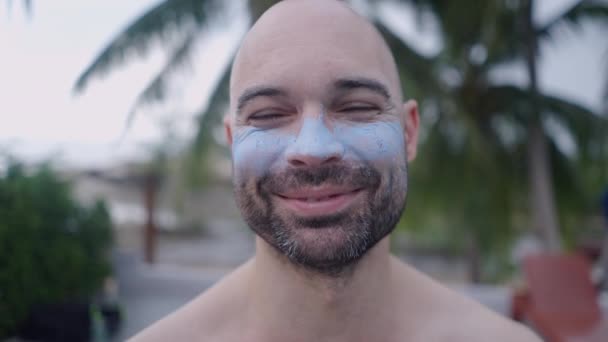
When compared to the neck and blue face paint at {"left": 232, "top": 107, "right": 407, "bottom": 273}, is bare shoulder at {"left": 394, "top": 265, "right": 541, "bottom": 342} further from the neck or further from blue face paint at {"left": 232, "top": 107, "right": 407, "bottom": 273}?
blue face paint at {"left": 232, "top": 107, "right": 407, "bottom": 273}

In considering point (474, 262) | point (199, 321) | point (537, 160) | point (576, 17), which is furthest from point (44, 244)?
point (576, 17)

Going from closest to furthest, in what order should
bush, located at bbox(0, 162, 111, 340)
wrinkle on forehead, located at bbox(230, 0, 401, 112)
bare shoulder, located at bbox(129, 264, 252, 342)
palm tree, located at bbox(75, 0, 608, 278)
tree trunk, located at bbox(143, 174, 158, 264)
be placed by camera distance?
wrinkle on forehead, located at bbox(230, 0, 401, 112) → bare shoulder, located at bbox(129, 264, 252, 342) → bush, located at bbox(0, 162, 111, 340) → palm tree, located at bbox(75, 0, 608, 278) → tree trunk, located at bbox(143, 174, 158, 264)

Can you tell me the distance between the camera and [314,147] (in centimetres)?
130

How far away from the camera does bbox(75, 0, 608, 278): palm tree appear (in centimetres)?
638

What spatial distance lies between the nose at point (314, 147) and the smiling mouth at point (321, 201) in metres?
0.07

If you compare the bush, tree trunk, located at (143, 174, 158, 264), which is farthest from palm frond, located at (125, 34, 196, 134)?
tree trunk, located at (143, 174, 158, 264)

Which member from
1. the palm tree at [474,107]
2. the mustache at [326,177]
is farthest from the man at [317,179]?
the palm tree at [474,107]

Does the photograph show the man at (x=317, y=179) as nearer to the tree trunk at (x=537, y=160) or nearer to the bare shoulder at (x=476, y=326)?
the bare shoulder at (x=476, y=326)

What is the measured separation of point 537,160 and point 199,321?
259 inches

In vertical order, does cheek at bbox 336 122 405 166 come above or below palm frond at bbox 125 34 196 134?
above

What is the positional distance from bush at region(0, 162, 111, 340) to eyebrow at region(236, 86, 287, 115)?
4723 millimetres

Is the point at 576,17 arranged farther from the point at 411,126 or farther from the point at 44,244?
the point at 44,244

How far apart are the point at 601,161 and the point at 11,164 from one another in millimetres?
8109

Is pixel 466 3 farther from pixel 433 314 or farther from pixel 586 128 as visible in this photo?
pixel 433 314
